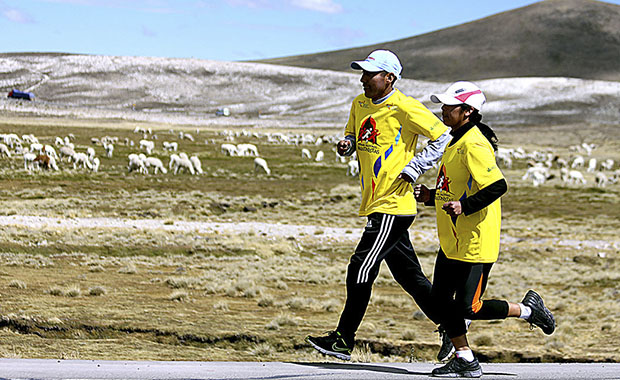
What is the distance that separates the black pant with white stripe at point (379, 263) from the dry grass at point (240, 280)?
56.9 inches

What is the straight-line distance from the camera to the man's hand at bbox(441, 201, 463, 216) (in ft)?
16.2

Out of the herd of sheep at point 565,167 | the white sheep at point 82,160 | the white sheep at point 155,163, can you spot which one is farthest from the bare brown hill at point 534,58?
the white sheep at point 82,160

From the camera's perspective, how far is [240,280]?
42.8ft

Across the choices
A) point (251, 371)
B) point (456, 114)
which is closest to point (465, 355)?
point (251, 371)

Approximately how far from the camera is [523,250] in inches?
771

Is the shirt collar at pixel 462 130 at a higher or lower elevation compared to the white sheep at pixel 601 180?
higher

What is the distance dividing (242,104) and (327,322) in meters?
135

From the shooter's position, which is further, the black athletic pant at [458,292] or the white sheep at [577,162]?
the white sheep at [577,162]

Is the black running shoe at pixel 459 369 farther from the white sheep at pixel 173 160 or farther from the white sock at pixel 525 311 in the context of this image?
the white sheep at pixel 173 160

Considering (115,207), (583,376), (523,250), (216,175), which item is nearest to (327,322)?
(583,376)

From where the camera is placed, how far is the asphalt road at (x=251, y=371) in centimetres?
500

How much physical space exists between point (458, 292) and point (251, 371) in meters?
1.53

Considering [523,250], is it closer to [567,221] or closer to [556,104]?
[567,221]

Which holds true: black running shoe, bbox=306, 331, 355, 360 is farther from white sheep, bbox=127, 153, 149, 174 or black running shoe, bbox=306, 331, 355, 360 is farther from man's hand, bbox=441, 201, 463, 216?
white sheep, bbox=127, 153, 149, 174
